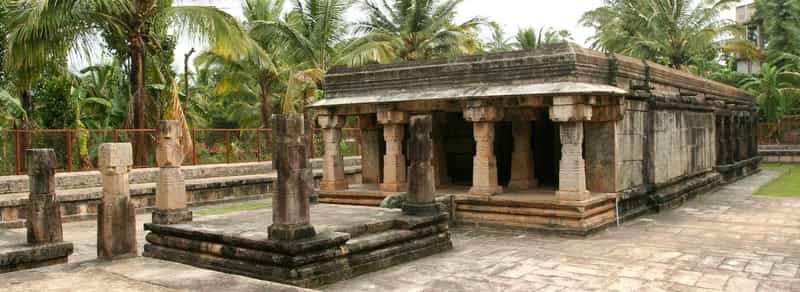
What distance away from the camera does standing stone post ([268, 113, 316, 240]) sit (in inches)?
271

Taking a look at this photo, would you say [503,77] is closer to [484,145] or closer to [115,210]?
[484,145]

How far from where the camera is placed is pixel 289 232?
6852 millimetres

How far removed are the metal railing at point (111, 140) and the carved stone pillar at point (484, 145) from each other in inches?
281

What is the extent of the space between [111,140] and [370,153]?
586 cm

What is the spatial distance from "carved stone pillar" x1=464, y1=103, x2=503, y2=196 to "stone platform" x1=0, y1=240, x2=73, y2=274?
20.4ft

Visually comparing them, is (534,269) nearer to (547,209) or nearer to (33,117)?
(547,209)

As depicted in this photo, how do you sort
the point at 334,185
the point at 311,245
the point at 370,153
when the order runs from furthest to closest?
the point at 370,153 → the point at 334,185 → the point at 311,245

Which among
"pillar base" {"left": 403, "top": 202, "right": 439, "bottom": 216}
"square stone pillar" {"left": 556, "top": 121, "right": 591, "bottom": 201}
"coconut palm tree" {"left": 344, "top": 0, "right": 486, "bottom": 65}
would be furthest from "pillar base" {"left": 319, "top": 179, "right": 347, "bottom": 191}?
"coconut palm tree" {"left": 344, "top": 0, "right": 486, "bottom": 65}

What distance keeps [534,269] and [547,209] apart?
2712 mm

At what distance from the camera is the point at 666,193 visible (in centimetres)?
1262

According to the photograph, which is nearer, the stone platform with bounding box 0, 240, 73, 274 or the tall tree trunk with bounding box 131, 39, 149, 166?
the stone platform with bounding box 0, 240, 73, 274

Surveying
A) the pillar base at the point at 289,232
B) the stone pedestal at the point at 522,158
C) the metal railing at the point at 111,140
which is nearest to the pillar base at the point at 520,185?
the stone pedestal at the point at 522,158

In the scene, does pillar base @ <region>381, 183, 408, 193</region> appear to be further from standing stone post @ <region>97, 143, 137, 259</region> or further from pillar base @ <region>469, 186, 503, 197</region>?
standing stone post @ <region>97, 143, 137, 259</region>

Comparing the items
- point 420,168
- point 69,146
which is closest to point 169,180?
point 420,168
